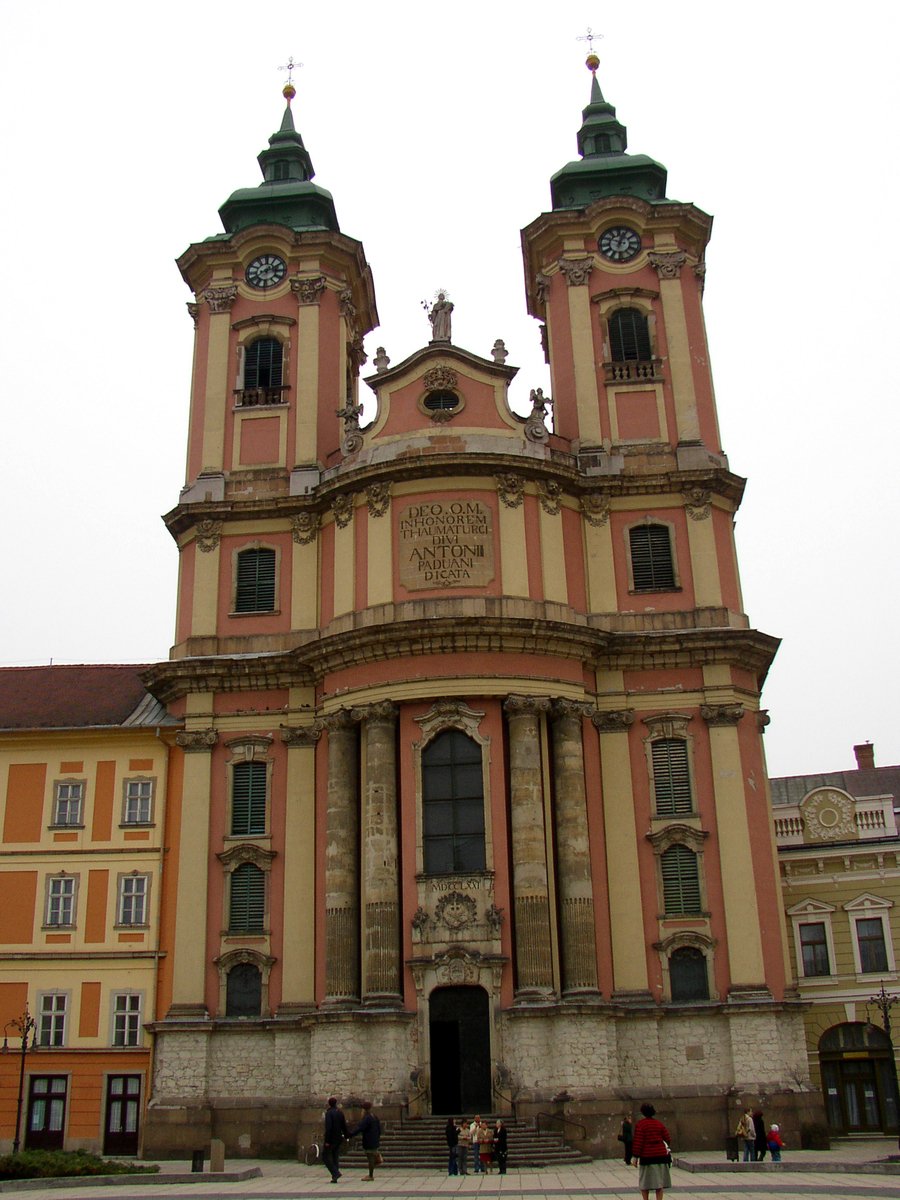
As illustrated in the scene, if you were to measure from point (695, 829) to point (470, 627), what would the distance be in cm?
777

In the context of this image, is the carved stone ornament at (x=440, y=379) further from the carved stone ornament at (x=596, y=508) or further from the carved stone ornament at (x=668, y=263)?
the carved stone ornament at (x=668, y=263)

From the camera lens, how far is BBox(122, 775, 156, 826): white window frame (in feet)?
117

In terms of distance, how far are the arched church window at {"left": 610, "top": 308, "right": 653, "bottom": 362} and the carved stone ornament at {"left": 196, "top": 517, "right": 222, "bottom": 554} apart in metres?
12.9

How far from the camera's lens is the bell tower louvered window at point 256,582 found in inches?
1468

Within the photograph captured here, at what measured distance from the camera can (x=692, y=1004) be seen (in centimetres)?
3198

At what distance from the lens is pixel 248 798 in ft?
115

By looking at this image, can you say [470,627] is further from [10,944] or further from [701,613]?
[10,944]

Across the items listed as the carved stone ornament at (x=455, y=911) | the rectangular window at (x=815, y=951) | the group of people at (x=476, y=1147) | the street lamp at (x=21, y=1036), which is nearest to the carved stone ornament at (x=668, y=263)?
the rectangular window at (x=815, y=951)

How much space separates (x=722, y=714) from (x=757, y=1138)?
10.6 meters

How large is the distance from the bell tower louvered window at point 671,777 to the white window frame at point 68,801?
50.8ft

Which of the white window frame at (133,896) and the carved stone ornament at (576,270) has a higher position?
the carved stone ornament at (576,270)

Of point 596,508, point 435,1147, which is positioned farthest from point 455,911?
point 596,508

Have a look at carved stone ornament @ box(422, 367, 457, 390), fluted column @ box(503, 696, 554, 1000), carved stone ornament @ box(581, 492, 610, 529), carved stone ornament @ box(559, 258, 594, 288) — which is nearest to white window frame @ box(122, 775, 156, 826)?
fluted column @ box(503, 696, 554, 1000)

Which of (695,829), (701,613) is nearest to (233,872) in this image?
(695,829)
